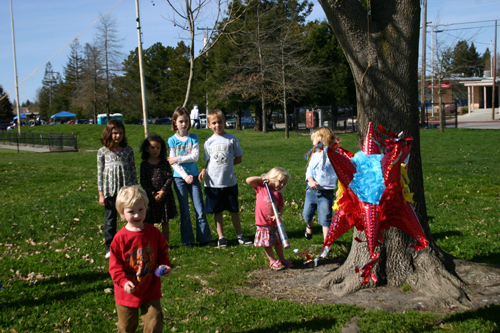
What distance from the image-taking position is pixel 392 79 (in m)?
3.90

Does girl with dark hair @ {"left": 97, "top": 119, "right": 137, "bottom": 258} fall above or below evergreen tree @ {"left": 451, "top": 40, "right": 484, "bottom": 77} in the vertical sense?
below

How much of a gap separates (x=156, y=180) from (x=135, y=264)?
2.39 meters

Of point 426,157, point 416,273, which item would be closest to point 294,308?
point 416,273

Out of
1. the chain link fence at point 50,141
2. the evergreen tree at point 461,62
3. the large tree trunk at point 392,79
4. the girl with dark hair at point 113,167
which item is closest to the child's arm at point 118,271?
the large tree trunk at point 392,79

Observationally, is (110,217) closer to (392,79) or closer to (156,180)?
(156,180)

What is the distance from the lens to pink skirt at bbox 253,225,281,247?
459cm

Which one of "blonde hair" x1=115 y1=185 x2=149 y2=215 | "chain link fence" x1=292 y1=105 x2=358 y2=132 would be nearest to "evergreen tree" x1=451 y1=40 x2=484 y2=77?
"chain link fence" x1=292 y1=105 x2=358 y2=132

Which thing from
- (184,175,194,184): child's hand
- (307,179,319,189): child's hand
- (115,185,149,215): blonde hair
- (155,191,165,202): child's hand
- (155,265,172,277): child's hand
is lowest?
(155,265,172,277): child's hand

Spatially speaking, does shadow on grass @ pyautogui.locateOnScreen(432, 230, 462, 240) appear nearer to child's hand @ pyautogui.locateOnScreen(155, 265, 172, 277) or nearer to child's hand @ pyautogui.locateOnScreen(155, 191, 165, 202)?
child's hand @ pyautogui.locateOnScreen(155, 191, 165, 202)

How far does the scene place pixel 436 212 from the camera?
706 centimetres

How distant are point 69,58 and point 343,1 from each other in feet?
262

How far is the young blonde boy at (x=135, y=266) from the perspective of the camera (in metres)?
2.92

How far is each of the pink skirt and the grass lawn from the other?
1.21 ft

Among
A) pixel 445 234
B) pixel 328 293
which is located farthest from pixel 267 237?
pixel 445 234
